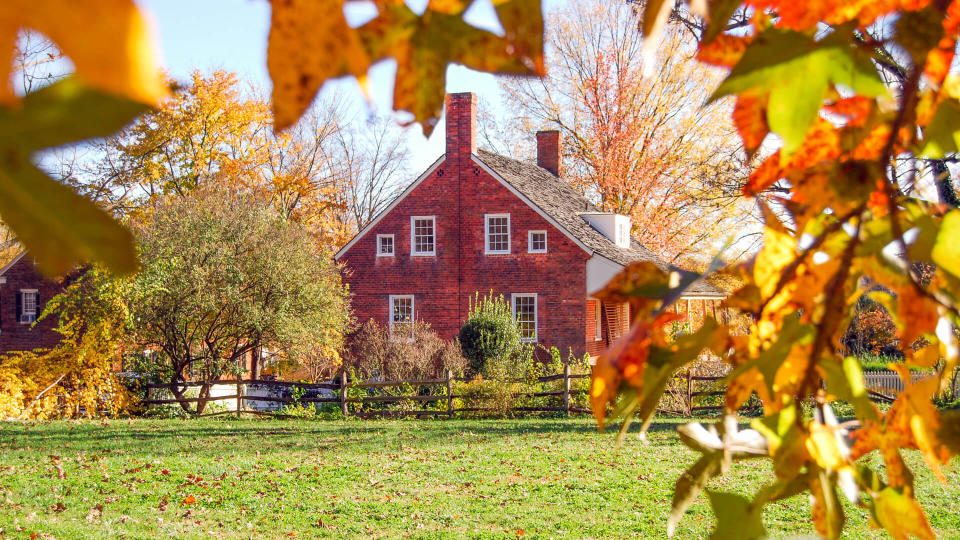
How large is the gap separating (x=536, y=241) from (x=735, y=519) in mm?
23730

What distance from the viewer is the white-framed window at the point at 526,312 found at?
23812 millimetres

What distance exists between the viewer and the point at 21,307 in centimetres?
2914

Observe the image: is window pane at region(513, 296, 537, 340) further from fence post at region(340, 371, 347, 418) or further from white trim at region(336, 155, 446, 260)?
fence post at region(340, 371, 347, 418)

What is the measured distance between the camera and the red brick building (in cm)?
2856

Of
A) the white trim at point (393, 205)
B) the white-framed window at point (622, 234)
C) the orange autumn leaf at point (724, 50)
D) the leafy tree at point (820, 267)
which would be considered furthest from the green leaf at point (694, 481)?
the white-framed window at point (622, 234)

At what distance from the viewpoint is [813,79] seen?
52 cm

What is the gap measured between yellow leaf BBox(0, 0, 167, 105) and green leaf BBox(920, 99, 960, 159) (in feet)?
2.18

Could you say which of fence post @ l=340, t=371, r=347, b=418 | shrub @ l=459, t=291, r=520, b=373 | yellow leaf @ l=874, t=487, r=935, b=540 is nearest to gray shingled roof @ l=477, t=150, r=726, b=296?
shrub @ l=459, t=291, r=520, b=373

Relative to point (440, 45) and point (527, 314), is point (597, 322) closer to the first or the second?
point (527, 314)

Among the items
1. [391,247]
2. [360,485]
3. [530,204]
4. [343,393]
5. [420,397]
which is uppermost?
[530,204]

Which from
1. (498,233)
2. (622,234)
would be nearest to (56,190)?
(498,233)

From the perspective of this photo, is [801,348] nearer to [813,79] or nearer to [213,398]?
[813,79]

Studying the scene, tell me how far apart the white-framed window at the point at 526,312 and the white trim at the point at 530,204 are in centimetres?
204

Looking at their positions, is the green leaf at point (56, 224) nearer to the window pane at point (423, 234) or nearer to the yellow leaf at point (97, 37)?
the yellow leaf at point (97, 37)
